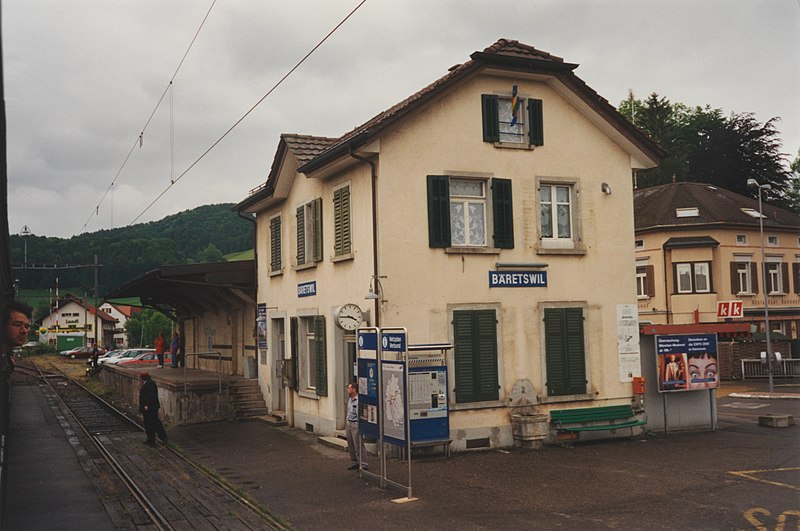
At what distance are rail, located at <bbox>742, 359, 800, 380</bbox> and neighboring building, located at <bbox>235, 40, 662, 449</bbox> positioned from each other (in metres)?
22.7

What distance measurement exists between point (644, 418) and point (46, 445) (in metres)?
14.8

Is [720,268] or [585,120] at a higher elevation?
[585,120]

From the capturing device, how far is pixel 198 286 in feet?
90.6

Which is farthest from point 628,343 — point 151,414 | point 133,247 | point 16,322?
point 133,247

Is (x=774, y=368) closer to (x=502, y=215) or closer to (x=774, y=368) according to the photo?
(x=774, y=368)

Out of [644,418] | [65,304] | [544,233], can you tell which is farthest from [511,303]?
[65,304]

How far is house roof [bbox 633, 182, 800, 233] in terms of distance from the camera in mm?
39250

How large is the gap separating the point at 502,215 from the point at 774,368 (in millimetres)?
26359

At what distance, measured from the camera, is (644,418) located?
1834 centimetres

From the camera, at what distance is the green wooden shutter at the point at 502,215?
17.0m

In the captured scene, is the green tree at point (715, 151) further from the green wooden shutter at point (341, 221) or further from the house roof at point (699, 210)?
the green wooden shutter at point (341, 221)

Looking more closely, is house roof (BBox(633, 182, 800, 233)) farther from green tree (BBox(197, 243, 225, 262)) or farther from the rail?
green tree (BBox(197, 243, 225, 262))

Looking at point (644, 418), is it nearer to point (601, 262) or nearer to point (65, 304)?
point (601, 262)

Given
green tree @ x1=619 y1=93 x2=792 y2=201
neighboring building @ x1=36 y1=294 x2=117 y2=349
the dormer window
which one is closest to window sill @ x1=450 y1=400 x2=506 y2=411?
the dormer window
